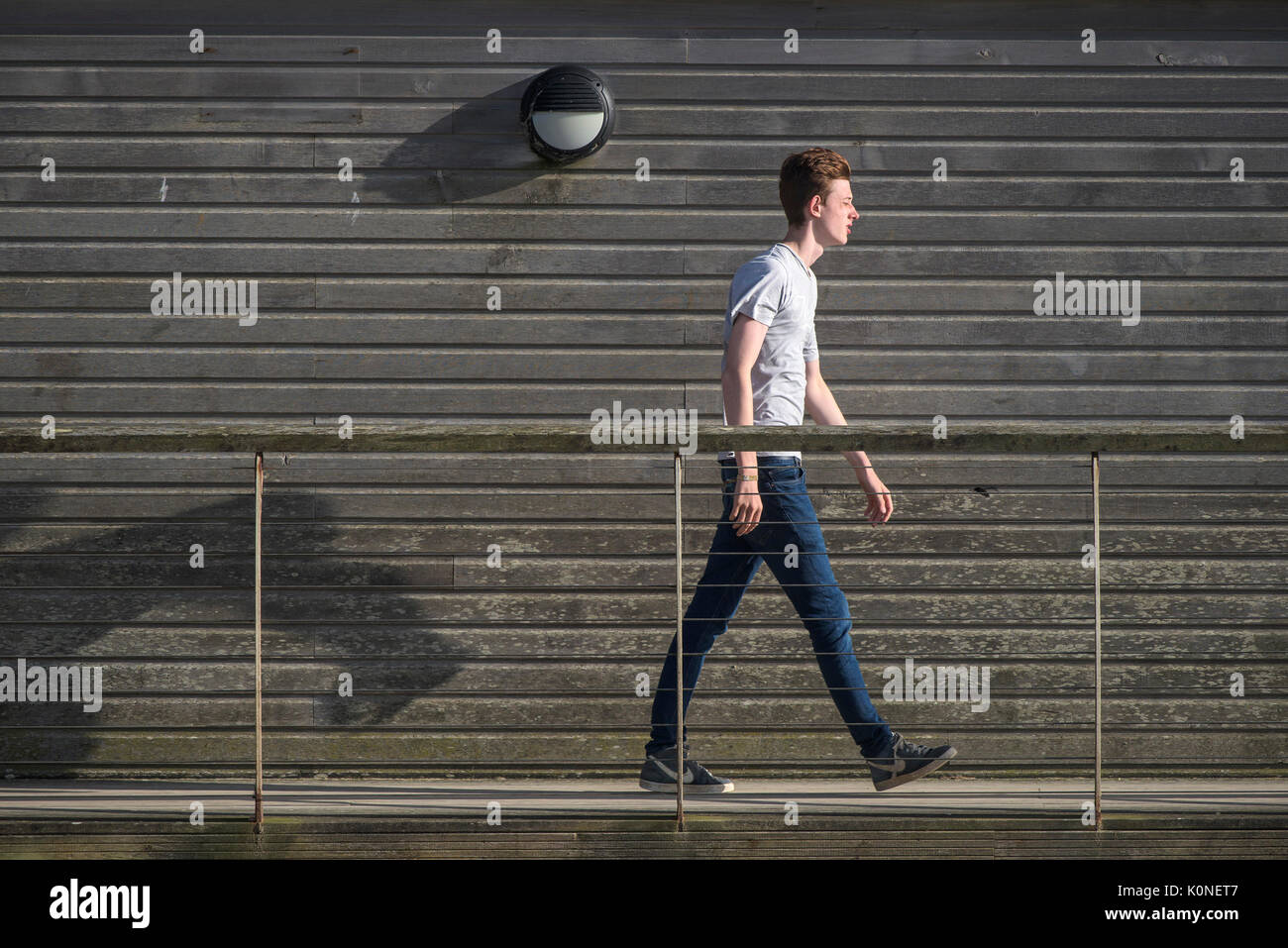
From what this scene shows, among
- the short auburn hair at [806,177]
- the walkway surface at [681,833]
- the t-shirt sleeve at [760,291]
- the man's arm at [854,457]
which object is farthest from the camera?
the short auburn hair at [806,177]

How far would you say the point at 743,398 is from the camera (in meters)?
3.61

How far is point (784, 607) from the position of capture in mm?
5004

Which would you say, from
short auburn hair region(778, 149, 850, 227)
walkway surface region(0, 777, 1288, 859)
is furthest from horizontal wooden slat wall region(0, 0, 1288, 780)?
walkway surface region(0, 777, 1288, 859)

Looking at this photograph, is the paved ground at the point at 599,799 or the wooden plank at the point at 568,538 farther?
the wooden plank at the point at 568,538

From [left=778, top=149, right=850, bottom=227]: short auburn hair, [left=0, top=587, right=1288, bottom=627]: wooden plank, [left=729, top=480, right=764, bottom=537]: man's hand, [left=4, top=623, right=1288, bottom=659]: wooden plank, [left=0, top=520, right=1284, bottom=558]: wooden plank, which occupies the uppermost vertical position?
[left=778, top=149, right=850, bottom=227]: short auburn hair

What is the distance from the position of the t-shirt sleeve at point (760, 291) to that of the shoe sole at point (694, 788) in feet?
4.82

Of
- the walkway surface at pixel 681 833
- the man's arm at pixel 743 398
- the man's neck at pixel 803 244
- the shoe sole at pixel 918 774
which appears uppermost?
the man's neck at pixel 803 244

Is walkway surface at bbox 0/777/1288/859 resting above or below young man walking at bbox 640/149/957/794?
below

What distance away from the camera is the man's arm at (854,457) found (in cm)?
380

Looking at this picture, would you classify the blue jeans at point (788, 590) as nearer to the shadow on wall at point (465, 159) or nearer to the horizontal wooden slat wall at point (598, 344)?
the horizontal wooden slat wall at point (598, 344)

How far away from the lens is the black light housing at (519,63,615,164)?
4.91 metres

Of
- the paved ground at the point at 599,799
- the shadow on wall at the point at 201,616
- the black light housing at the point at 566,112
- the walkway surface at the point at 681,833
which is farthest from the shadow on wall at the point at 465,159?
the walkway surface at the point at 681,833

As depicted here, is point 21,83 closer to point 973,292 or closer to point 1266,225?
point 973,292

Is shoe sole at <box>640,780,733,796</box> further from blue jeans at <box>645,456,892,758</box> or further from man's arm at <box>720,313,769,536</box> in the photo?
man's arm at <box>720,313,769,536</box>
